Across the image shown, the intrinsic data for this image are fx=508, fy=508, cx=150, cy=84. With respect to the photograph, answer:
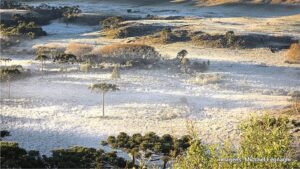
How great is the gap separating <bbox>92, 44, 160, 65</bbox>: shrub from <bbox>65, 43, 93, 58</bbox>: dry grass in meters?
0.83

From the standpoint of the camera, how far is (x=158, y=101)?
36.3 metres

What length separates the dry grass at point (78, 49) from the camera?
54275 millimetres

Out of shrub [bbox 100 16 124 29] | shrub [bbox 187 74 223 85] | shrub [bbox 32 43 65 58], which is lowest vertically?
shrub [bbox 187 74 223 85]

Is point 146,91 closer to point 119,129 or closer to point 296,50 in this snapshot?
point 119,129

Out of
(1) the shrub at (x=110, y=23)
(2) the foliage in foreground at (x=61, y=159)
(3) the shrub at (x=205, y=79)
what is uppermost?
(1) the shrub at (x=110, y=23)

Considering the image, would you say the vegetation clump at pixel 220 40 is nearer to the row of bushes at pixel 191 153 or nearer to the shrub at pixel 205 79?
the shrub at pixel 205 79

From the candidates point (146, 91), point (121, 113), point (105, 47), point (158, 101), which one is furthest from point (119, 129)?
point (105, 47)

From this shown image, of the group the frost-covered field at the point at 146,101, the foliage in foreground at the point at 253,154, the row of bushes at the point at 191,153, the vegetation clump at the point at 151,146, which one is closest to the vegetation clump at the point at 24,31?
the frost-covered field at the point at 146,101

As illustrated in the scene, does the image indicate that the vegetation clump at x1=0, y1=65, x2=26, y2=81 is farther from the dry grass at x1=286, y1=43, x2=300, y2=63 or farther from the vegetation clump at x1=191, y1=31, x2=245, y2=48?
the dry grass at x1=286, y1=43, x2=300, y2=63

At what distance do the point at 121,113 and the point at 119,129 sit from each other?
11.3ft

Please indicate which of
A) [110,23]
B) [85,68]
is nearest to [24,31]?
[110,23]

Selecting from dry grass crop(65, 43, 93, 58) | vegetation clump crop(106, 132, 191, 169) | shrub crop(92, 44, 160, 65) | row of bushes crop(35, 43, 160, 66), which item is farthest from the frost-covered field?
vegetation clump crop(106, 132, 191, 169)

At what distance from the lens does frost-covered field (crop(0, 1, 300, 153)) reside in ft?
97.7

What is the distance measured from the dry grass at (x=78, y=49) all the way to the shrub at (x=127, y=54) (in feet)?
2.73
